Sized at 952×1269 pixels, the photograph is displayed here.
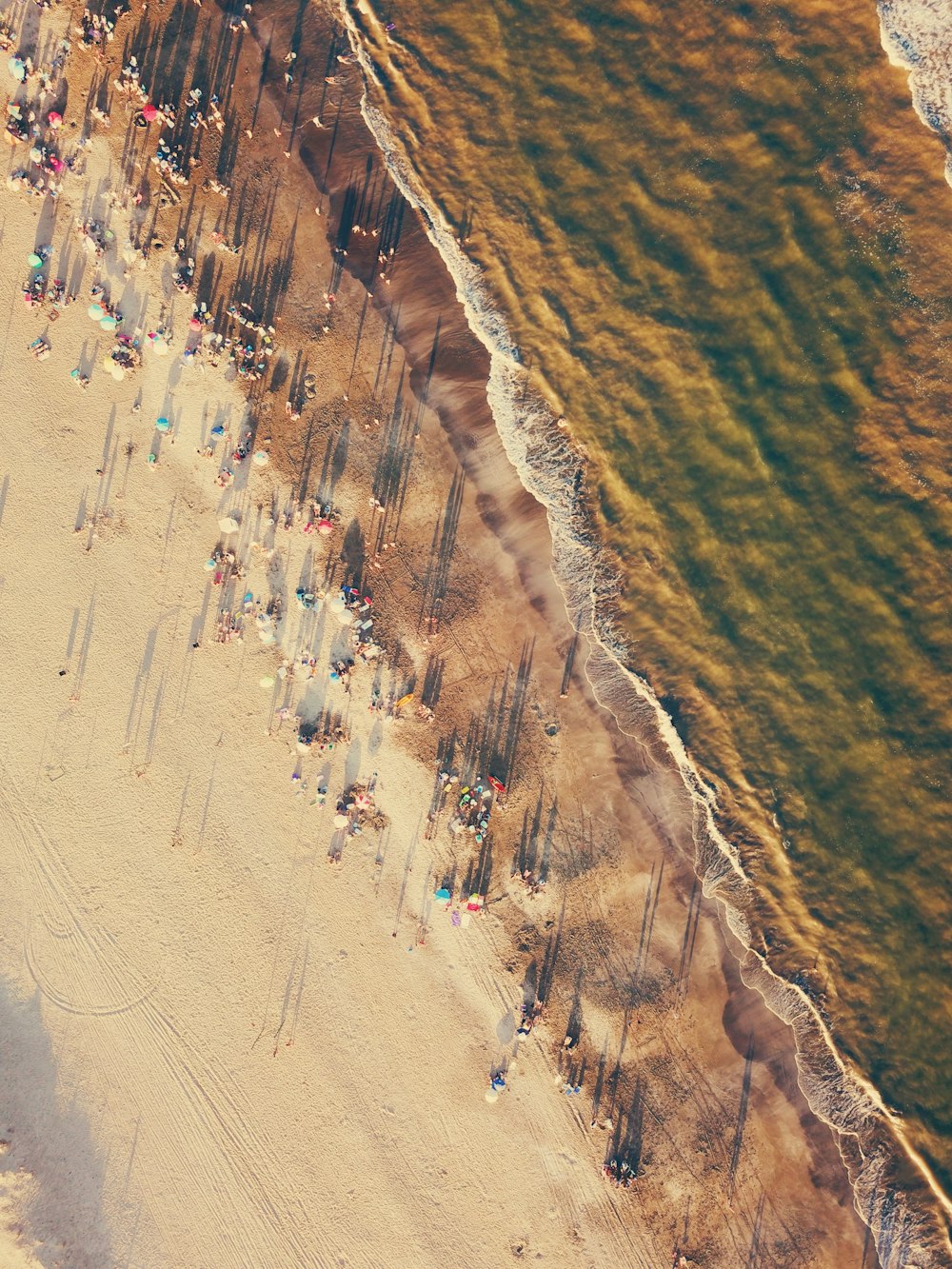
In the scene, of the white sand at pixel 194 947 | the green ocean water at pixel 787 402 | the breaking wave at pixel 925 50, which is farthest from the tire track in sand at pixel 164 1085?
the breaking wave at pixel 925 50

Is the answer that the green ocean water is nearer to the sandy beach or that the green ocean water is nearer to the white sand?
the sandy beach

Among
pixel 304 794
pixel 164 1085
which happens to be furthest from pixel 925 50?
pixel 164 1085

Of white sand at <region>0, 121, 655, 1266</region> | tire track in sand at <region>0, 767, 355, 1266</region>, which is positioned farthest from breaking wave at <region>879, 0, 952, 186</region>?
tire track in sand at <region>0, 767, 355, 1266</region>

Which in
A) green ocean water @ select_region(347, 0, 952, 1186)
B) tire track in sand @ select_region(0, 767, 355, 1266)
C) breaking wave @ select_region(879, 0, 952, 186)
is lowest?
tire track in sand @ select_region(0, 767, 355, 1266)

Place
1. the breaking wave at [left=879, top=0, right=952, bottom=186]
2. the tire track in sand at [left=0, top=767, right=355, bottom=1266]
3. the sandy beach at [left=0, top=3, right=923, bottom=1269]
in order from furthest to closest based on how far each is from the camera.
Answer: the tire track in sand at [left=0, top=767, right=355, bottom=1266] < the sandy beach at [left=0, top=3, right=923, bottom=1269] < the breaking wave at [left=879, top=0, right=952, bottom=186]

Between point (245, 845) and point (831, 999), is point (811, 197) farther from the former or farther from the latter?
point (245, 845)

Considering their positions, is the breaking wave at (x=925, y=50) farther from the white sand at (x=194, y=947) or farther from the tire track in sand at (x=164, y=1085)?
the tire track in sand at (x=164, y=1085)
